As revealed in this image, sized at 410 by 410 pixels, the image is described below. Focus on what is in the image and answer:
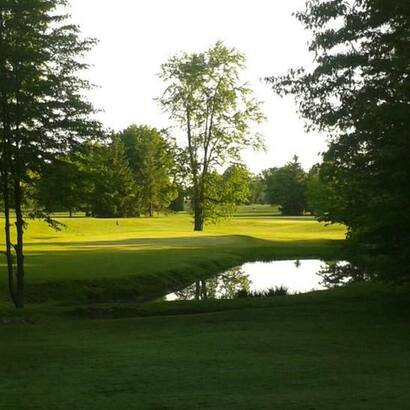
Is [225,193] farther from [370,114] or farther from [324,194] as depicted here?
[370,114]

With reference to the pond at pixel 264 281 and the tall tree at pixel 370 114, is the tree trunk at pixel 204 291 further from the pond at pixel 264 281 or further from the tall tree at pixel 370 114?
the tall tree at pixel 370 114

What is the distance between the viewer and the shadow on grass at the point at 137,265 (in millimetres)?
25719

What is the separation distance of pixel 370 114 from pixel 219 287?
1774 centimetres

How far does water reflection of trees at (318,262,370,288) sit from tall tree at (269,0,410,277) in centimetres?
1416

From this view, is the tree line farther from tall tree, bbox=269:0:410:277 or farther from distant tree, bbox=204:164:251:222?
distant tree, bbox=204:164:251:222

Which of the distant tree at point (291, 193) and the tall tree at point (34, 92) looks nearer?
the tall tree at point (34, 92)

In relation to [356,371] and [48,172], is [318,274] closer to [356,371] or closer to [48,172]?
[48,172]

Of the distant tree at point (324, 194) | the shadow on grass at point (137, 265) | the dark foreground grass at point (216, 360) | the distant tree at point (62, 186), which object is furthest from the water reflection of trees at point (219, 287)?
the dark foreground grass at point (216, 360)

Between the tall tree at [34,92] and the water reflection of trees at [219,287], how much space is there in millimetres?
9604

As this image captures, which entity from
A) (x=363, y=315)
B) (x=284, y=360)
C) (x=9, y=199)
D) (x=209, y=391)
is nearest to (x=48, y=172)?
(x=9, y=199)

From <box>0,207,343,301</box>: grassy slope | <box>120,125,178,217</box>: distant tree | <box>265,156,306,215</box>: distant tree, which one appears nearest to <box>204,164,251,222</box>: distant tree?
<box>0,207,343,301</box>: grassy slope

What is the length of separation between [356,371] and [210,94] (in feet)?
190

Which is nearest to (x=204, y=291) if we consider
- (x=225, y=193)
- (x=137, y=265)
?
(x=137, y=265)

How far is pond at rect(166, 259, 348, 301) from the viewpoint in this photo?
28.3 metres
